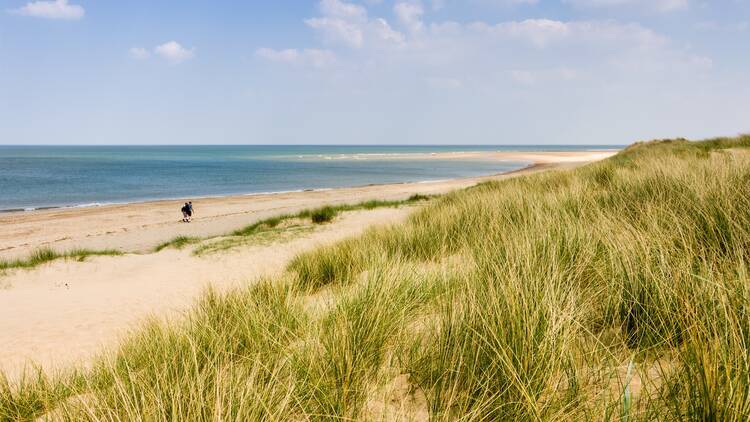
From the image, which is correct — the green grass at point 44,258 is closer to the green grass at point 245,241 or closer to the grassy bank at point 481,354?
the green grass at point 245,241

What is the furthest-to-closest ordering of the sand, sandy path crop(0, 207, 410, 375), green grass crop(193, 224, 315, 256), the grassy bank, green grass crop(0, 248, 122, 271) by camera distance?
green grass crop(193, 224, 315, 256), green grass crop(0, 248, 122, 271), the sand, sandy path crop(0, 207, 410, 375), the grassy bank

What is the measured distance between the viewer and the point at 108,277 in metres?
9.22

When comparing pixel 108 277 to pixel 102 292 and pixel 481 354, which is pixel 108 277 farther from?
pixel 481 354

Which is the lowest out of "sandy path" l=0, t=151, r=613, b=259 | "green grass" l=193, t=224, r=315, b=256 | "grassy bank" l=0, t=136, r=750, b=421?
"sandy path" l=0, t=151, r=613, b=259

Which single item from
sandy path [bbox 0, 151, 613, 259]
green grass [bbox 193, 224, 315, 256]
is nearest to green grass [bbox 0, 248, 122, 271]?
sandy path [bbox 0, 151, 613, 259]

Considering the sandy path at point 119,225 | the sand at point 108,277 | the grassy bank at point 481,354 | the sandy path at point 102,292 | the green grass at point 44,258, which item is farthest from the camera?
the sandy path at point 119,225

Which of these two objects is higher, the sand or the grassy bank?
the grassy bank

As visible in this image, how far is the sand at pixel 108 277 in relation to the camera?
5.50 metres

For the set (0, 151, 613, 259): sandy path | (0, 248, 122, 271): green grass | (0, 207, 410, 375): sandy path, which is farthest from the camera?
(0, 151, 613, 259): sandy path

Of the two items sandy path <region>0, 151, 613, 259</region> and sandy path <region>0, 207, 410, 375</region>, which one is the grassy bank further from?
sandy path <region>0, 151, 613, 259</region>

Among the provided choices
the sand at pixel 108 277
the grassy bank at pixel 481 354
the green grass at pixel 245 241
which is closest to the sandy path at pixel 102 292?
the sand at pixel 108 277

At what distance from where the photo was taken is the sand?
5504 mm

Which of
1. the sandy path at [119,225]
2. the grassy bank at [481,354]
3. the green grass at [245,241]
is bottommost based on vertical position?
the sandy path at [119,225]

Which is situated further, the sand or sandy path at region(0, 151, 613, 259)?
sandy path at region(0, 151, 613, 259)
